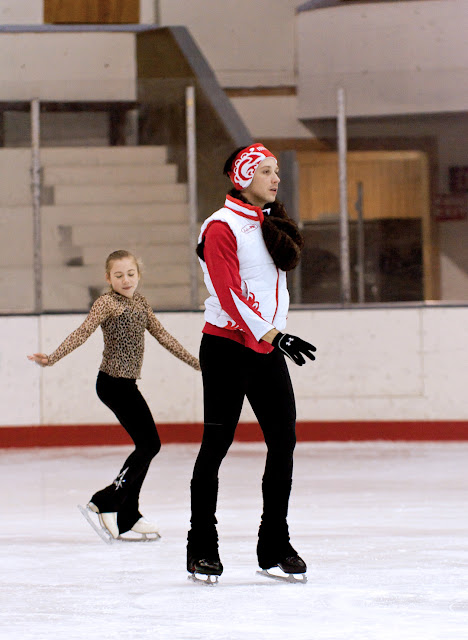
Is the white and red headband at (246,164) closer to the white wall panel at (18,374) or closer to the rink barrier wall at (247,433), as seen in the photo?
the rink barrier wall at (247,433)

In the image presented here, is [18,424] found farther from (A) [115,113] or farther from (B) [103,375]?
(B) [103,375]

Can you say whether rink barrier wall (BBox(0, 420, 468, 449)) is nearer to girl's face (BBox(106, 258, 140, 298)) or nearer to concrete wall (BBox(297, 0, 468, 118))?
concrete wall (BBox(297, 0, 468, 118))

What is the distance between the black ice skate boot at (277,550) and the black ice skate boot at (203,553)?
0.44ft

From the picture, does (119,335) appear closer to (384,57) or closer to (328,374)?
(328,374)

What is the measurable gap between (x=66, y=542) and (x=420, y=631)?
5.77ft

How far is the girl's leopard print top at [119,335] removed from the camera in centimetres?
443

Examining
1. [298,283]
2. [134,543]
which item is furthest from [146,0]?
[134,543]

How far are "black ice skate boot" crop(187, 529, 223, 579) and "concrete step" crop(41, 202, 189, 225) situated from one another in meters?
4.47

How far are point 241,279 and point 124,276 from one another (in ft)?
3.54

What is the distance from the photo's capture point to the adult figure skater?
3.50 meters

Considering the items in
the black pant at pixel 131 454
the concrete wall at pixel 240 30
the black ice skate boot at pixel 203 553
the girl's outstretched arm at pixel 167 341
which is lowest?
the black ice skate boot at pixel 203 553

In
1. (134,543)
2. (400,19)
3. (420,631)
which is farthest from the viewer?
(400,19)

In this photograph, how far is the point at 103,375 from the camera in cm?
446

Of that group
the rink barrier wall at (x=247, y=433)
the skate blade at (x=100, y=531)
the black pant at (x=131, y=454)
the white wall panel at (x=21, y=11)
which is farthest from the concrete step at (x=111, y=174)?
the white wall panel at (x=21, y=11)
